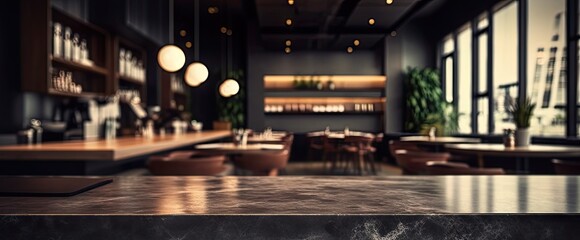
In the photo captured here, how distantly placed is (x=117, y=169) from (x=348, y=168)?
21.3ft

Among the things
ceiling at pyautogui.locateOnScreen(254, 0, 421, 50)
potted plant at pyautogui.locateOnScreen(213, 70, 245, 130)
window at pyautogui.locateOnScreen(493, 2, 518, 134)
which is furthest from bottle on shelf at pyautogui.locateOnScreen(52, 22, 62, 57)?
window at pyautogui.locateOnScreen(493, 2, 518, 134)

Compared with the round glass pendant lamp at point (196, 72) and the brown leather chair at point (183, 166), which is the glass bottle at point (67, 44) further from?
the brown leather chair at point (183, 166)

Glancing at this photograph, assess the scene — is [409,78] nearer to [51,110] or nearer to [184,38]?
[184,38]

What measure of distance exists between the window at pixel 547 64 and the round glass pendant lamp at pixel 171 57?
501 cm

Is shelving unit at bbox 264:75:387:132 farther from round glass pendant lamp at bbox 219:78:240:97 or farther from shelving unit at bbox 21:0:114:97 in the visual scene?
shelving unit at bbox 21:0:114:97

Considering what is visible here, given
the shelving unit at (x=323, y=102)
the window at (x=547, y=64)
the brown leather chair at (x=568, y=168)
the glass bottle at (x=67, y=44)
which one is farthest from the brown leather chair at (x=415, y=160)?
the shelving unit at (x=323, y=102)

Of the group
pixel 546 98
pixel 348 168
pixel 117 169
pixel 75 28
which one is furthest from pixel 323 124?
pixel 117 169

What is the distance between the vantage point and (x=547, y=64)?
6.99m

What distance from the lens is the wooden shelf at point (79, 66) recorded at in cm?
515

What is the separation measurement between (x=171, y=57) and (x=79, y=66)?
5.27 ft

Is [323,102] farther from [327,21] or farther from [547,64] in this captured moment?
[547,64]

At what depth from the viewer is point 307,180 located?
146 centimetres

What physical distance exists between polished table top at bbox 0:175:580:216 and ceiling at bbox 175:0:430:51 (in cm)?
635

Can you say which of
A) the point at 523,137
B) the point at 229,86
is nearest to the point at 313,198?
the point at 523,137
